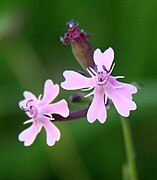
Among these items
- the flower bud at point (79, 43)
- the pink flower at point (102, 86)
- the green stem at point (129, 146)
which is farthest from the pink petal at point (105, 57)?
the green stem at point (129, 146)

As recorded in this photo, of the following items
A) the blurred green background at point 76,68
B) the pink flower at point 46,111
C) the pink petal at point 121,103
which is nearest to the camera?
the pink petal at point 121,103

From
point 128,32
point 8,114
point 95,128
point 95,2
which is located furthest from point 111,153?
point 95,2

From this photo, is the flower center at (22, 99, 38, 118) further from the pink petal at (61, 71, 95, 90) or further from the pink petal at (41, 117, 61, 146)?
the pink petal at (61, 71, 95, 90)

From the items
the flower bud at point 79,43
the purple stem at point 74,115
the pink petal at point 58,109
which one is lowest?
the purple stem at point 74,115

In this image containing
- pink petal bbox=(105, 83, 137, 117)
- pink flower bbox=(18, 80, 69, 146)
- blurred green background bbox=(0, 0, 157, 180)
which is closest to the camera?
pink petal bbox=(105, 83, 137, 117)

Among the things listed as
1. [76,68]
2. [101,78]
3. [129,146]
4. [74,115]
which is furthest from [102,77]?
[76,68]

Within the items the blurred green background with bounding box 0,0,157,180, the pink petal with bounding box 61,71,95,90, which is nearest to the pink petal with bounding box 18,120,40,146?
the pink petal with bounding box 61,71,95,90

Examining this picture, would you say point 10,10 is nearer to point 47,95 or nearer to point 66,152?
point 66,152

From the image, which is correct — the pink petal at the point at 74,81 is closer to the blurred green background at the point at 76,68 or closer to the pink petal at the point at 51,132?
the pink petal at the point at 51,132
